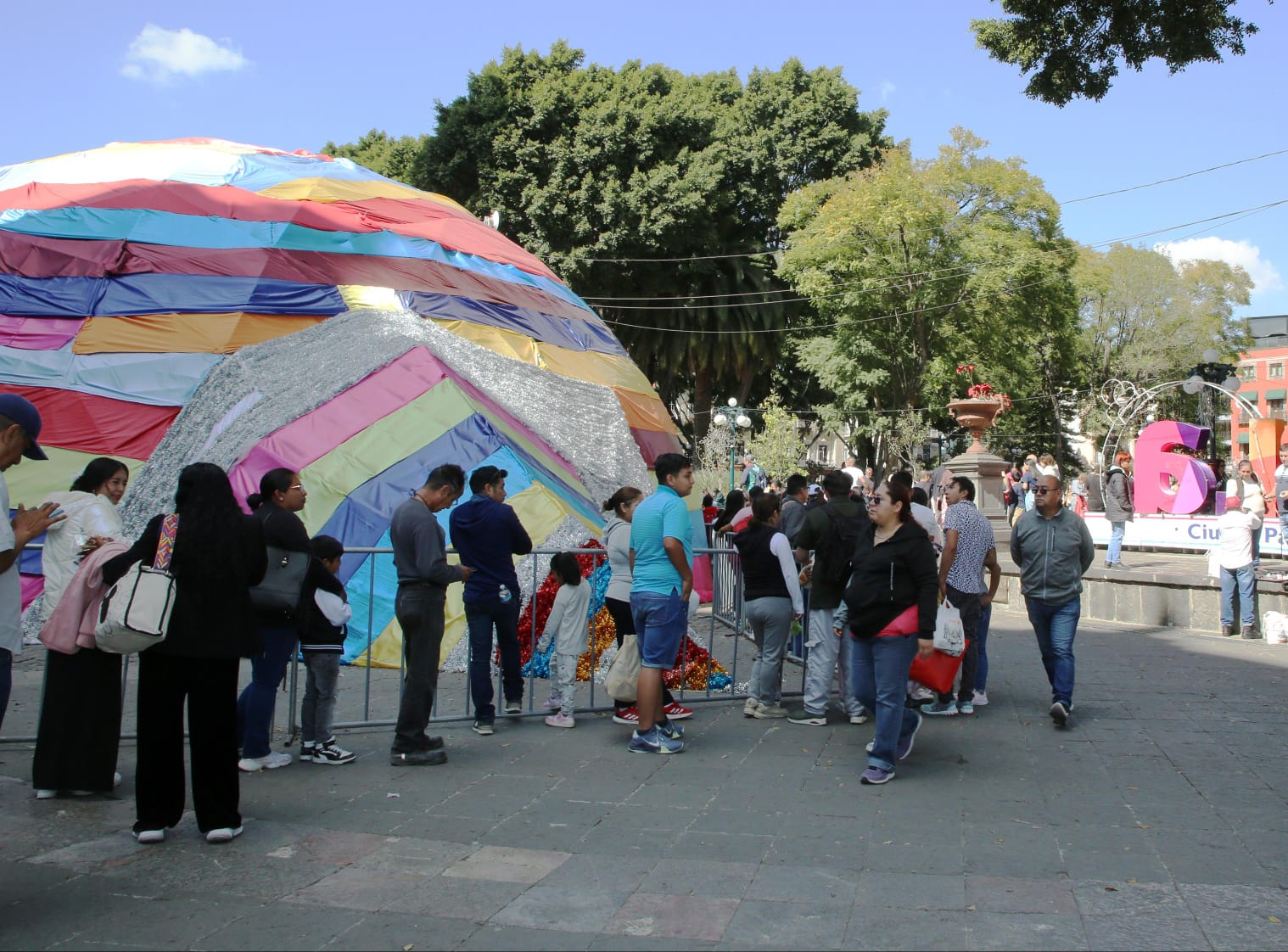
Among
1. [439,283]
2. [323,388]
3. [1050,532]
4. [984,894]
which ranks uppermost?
[439,283]

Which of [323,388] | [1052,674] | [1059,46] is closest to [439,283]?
[323,388]

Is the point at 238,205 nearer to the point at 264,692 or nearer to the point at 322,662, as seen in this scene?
the point at 322,662

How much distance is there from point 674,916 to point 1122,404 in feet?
161

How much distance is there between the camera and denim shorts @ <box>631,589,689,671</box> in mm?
6926

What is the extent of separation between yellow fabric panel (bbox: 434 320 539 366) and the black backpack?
7004 millimetres

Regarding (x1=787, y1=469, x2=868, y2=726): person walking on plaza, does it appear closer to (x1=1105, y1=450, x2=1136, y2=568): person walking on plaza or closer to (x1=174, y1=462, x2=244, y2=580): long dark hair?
(x1=174, y1=462, x2=244, y2=580): long dark hair

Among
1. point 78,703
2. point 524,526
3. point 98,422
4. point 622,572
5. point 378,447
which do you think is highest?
point 98,422

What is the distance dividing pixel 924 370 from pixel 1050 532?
29.5m

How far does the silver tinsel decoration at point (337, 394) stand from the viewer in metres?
11.7

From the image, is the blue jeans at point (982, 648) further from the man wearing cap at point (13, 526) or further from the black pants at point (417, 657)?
the man wearing cap at point (13, 526)

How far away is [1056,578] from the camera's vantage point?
25.8 feet

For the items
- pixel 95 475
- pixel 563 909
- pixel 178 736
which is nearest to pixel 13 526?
pixel 95 475

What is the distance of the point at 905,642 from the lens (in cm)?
630

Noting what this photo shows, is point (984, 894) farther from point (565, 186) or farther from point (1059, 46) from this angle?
point (565, 186)
